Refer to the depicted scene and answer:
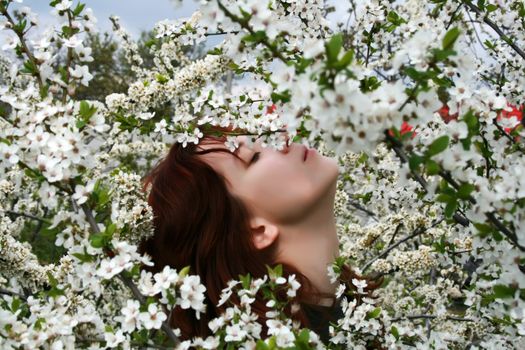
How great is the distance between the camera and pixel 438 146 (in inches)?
54.3

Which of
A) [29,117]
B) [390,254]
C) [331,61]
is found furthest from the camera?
[390,254]

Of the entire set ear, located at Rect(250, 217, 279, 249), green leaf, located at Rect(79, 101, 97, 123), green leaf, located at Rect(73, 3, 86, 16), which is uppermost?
green leaf, located at Rect(73, 3, 86, 16)

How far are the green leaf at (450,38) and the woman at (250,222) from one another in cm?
124

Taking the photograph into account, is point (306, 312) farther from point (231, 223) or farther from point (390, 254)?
point (390, 254)

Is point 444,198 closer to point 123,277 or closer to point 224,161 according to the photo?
point 123,277

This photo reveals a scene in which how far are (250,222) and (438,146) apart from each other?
1375 mm

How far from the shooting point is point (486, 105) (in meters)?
1.94

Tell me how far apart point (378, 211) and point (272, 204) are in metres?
3.59

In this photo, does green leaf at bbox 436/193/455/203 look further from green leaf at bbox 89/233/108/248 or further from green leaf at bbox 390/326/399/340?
green leaf at bbox 390/326/399/340

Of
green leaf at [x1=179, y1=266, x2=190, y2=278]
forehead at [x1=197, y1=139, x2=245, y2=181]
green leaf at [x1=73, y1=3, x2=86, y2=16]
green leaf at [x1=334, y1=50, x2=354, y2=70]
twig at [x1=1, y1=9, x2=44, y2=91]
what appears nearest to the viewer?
green leaf at [x1=334, y1=50, x2=354, y2=70]

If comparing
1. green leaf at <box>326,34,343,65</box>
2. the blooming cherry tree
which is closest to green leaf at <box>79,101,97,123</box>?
the blooming cherry tree

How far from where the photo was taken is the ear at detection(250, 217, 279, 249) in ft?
8.56

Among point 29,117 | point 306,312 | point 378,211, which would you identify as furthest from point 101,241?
point 378,211

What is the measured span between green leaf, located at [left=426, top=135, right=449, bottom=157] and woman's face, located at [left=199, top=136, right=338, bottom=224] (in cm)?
117
